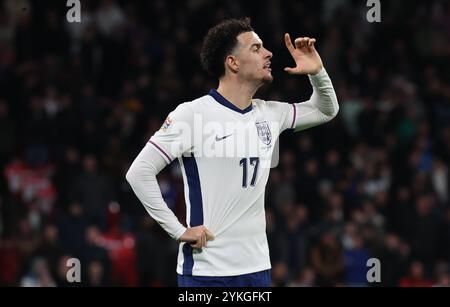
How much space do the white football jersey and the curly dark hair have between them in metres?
0.32

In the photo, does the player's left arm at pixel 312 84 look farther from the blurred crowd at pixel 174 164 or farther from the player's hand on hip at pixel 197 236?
the blurred crowd at pixel 174 164

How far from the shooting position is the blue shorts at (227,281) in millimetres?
5707

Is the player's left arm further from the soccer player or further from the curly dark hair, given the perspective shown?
the curly dark hair

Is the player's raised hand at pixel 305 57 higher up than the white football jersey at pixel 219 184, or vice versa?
the player's raised hand at pixel 305 57

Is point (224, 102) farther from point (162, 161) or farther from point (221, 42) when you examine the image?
point (162, 161)

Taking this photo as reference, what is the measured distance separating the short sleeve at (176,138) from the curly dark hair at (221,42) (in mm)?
445

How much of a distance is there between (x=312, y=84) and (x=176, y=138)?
0.93 metres

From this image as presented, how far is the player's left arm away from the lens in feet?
19.6

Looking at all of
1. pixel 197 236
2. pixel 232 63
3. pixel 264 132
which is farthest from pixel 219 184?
pixel 232 63

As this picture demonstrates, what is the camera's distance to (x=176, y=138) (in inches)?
225

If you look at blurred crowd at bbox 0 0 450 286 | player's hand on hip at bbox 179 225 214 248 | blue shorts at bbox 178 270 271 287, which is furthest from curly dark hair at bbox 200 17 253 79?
blurred crowd at bbox 0 0 450 286

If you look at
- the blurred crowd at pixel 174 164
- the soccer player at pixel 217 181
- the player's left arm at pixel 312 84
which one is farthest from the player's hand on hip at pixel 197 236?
the blurred crowd at pixel 174 164

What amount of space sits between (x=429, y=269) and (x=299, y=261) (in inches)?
66.0

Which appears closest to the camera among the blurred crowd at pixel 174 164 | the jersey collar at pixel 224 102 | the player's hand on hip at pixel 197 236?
the player's hand on hip at pixel 197 236
